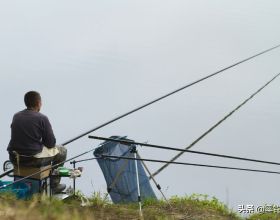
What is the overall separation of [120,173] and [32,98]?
1.77m

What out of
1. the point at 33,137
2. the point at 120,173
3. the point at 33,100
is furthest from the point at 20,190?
the point at 120,173

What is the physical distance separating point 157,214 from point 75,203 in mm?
1057

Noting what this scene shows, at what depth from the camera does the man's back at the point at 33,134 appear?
7328mm

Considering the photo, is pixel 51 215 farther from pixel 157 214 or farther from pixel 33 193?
pixel 157 214

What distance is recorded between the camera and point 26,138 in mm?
7355

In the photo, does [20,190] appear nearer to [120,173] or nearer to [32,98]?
[32,98]

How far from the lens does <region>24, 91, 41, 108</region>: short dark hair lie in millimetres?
7340

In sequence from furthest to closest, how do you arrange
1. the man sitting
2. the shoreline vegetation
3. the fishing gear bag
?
1. the fishing gear bag
2. the man sitting
3. the shoreline vegetation

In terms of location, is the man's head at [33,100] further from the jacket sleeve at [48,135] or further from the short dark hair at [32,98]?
the jacket sleeve at [48,135]

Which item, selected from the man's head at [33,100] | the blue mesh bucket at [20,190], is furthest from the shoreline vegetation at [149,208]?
the man's head at [33,100]

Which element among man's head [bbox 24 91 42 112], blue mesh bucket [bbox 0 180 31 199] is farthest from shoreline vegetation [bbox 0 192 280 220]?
man's head [bbox 24 91 42 112]

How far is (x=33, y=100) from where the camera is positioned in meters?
7.37

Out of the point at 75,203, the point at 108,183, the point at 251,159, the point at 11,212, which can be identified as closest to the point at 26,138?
the point at 75,203

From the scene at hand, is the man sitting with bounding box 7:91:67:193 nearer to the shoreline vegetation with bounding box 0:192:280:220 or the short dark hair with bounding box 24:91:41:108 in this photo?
the short dark hair with bounding box 24:91:41:108
